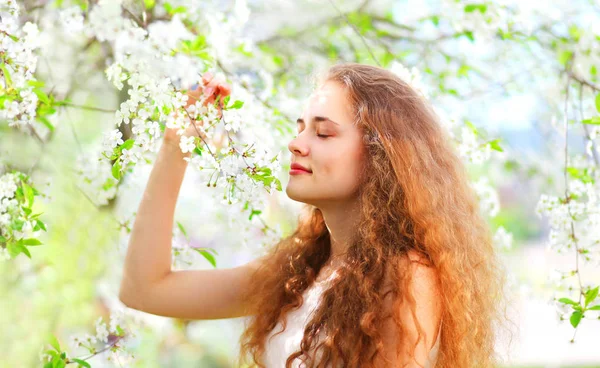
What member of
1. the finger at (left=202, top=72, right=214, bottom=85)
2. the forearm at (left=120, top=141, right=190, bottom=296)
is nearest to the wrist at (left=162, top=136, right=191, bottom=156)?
the forearm at (left=120, top=141, right=190, bottom=296)

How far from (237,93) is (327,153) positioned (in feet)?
1.53

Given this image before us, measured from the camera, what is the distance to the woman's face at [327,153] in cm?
146

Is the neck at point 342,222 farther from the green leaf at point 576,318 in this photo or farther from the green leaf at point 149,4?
the green leaf at point 149,4

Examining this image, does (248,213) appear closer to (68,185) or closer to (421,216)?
(421,216)

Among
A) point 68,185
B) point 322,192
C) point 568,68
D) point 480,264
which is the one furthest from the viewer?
point 68,185

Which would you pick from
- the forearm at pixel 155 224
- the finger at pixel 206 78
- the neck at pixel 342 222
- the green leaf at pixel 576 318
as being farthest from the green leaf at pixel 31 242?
the green leaf at pixel 576 318

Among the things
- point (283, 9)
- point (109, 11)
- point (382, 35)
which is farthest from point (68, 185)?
point (109, 11)

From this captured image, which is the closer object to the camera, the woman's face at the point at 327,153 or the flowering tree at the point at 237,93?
the flowering tree at the point at 237,93

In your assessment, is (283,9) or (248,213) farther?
(283,9)

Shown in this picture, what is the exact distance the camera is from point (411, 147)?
1506 millimetres

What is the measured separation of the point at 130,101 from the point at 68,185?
2051 millimetres

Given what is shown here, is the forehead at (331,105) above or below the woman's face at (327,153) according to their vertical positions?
above

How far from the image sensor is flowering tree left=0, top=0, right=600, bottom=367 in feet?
4.37

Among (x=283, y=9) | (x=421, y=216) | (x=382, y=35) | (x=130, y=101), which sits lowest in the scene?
(x=283, y=9)
